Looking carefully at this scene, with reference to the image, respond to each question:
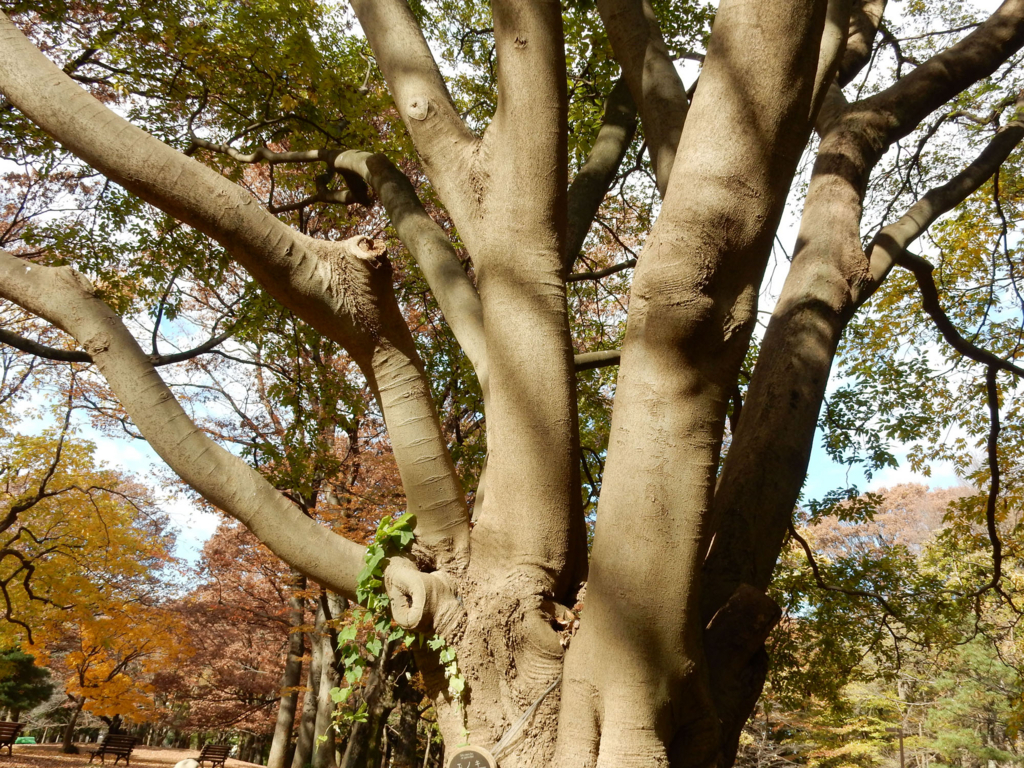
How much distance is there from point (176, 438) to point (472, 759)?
4.33ft

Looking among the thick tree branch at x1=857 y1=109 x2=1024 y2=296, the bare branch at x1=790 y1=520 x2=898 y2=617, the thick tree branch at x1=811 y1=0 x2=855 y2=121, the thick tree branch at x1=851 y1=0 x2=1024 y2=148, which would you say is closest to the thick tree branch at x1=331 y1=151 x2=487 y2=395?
the thick tree branch at x1=811 y1=0 x2=855 y2=121

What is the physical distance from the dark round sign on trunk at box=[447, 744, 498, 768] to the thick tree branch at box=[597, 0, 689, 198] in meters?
2.21

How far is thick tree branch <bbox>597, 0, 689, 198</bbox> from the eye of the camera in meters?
2.71

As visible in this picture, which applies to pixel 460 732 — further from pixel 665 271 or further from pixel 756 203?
pixel 756 203

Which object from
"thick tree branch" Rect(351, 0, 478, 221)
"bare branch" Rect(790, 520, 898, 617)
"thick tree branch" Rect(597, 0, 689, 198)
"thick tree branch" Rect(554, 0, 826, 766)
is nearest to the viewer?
"thick tree branch" Rect(554, 0, 826, 766)

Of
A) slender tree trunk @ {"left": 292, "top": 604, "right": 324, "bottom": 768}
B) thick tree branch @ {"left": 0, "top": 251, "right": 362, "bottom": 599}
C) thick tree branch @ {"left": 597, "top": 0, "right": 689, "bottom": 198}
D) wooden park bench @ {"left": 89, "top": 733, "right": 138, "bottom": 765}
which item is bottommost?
wooden park bench @ {"left": 89, "top": 733, "right": 138, "bottom": 765}

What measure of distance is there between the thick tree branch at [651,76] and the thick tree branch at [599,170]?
680mm

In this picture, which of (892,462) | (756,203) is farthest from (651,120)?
(892,462)

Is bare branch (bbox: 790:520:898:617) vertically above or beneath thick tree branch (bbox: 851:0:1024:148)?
beneath

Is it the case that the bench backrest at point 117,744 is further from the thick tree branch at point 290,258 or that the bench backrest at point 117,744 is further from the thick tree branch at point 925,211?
the thick tree branch at point 925,211

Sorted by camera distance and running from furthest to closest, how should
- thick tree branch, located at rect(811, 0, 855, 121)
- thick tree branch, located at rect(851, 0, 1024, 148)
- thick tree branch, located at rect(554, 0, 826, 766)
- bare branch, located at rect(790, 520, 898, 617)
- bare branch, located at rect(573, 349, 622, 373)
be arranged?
bare branch, located at rect(790, 520, 898, 617)
bare branch, located at rect(573, 349, 622, 373)
thick tree branch, located at rect(851, 0, 1024, 148)
thick tree branch, located at rect(811, 0, 855, 121)
thick tree branch, located at rect(554, 0, 826, 766)

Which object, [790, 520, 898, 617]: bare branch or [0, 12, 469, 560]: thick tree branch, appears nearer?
[0, 12, 469, 560]: thick tree branch

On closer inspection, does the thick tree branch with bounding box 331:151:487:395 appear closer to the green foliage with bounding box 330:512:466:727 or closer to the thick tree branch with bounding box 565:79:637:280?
the green foliage with bounding box 330:512:466:727

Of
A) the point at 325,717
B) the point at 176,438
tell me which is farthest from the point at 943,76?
the point at 325,717
